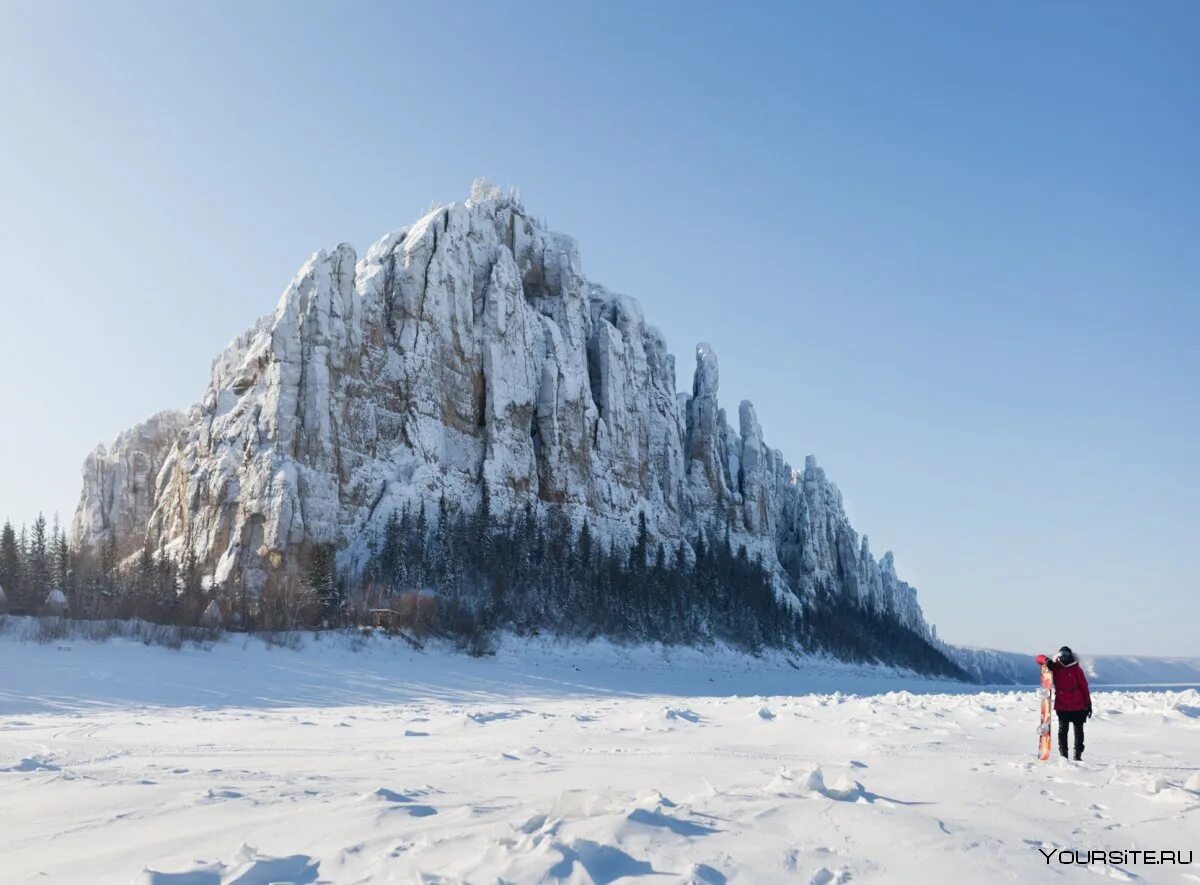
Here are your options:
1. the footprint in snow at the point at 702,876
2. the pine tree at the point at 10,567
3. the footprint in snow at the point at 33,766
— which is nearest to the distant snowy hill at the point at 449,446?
the pine tree at the point at 10,567

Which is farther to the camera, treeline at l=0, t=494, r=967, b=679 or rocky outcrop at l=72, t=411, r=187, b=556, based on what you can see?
rocky outcrop at l=72, t=411, r=187, b=556

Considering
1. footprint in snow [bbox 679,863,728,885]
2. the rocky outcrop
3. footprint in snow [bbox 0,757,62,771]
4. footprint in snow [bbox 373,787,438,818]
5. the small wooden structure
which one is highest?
the rocky outcrop

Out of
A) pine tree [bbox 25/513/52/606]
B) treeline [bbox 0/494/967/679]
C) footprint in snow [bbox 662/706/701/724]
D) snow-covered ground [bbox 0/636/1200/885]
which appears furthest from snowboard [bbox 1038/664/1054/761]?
pine tree [bbox 25/513/52/606]

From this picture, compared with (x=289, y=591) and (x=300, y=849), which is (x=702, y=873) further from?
(x=289, y=591)

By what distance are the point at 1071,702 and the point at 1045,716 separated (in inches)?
14.8

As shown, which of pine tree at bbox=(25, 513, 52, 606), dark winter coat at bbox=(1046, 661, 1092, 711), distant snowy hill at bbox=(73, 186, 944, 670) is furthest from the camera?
distant snowy hill at bbox=(73, 186, 944, 670)

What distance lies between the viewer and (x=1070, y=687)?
37.5 feet

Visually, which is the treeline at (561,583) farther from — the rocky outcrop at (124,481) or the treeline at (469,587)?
the rocky outcrop at (124,481)

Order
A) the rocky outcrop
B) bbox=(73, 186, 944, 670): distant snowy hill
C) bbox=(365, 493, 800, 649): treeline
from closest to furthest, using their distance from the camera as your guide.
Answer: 1. bbox=(365, 493, 800, 649): treeline
2. bbox=(73, 186, 944, 670): distant snowy hill
3. the rocky outcrop

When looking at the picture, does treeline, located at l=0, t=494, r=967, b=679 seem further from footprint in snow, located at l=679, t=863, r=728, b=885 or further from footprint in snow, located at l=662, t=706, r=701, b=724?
footprint in snow, located at l=679, t=863, r=728, b=885

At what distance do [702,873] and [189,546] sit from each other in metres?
66.0

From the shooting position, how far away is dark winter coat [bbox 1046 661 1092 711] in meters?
11.3

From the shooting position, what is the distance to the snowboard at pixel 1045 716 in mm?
10977

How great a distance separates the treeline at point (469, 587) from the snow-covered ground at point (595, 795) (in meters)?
27.3
